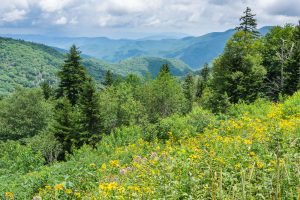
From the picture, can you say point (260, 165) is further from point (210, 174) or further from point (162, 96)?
point (162, 96)

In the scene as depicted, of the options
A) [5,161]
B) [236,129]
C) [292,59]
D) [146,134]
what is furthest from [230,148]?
[292,59]

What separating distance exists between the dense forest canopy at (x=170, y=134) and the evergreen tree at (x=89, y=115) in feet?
0.38

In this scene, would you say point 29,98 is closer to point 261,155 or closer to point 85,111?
point 85,111

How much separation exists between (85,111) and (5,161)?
11.3 m

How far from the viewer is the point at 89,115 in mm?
31578

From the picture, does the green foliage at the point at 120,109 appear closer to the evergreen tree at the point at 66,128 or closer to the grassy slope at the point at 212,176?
the evergreen tree at the point at 66,128

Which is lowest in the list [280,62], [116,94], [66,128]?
[66,128]

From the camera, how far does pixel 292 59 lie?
2992cm

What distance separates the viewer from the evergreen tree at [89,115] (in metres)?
30.7

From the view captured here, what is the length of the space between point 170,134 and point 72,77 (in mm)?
28966

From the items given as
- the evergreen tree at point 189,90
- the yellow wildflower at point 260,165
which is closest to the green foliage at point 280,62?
the evergreen tree at point 189,90

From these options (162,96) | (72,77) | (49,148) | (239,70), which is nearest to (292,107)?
(239,70)

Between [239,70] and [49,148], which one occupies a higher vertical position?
[239,70]

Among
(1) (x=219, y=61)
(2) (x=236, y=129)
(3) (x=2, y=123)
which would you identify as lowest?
(3) (x=2, y=123)
